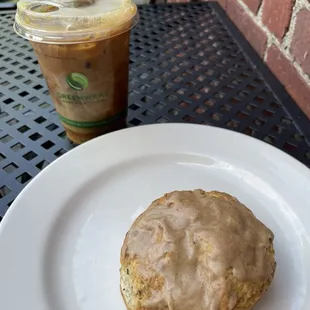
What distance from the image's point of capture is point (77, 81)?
783mm

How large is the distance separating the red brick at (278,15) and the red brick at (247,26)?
40 mm

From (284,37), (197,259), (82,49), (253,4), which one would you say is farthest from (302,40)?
(197,259)

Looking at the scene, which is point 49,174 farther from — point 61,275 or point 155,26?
point 155,26

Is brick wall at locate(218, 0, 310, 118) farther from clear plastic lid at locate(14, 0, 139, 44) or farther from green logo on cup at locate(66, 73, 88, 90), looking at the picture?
green logo on cup at locate(66, 73, 88, 90)

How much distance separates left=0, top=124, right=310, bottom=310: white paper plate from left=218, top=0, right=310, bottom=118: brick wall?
0.25 meters

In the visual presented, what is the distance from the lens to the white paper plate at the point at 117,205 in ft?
2.01

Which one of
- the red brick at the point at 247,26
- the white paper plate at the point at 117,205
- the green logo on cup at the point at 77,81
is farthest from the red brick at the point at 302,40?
the green logo on cup at the point at 77,81

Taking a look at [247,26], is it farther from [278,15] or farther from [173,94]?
[173,94]

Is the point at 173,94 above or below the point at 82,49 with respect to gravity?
below

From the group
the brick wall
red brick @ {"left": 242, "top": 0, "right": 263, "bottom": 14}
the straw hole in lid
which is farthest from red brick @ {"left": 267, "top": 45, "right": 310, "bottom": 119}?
the straw hole in lid

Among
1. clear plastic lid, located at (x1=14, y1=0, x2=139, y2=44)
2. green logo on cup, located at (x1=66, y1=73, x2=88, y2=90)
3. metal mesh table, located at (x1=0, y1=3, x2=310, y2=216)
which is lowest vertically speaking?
metal mesh table, located at (x1=0, y1=3, x2=310, y2=216)

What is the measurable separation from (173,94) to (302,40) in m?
0.32

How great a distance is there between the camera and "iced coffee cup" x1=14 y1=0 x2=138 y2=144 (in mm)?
736

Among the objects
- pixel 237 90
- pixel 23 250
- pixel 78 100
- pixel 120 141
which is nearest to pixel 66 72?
pixel 78 100
